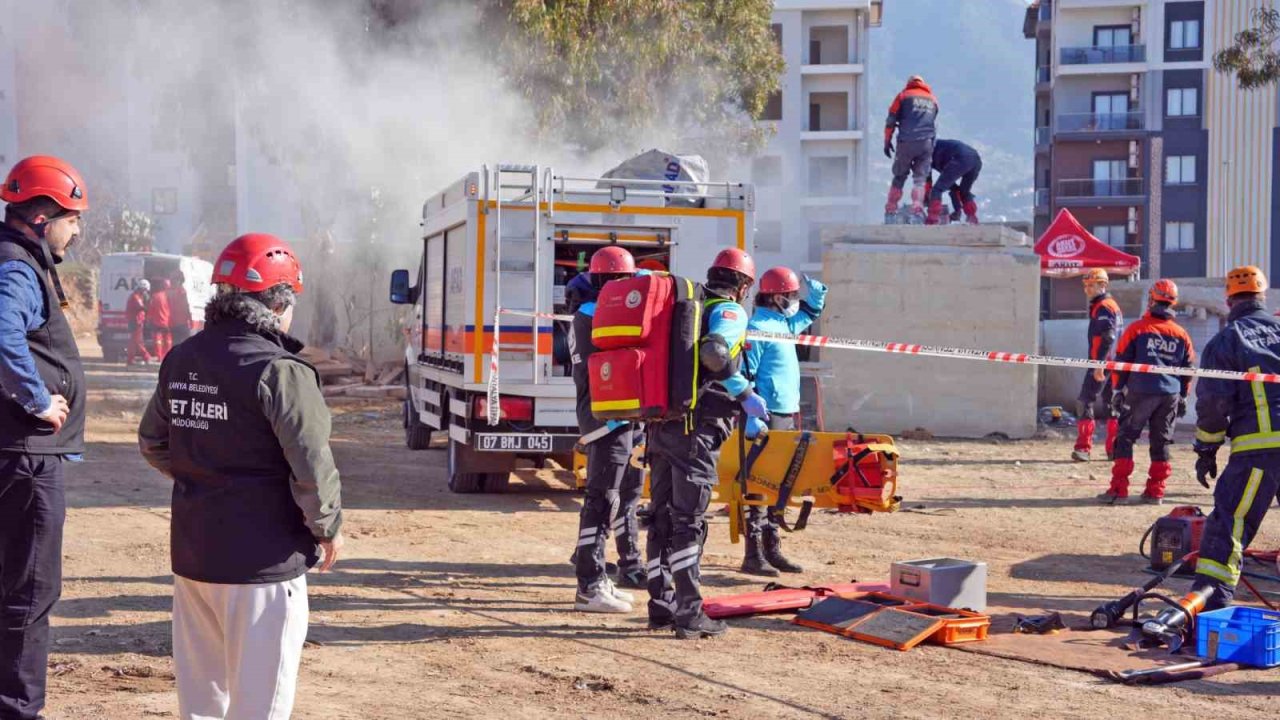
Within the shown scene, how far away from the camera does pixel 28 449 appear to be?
15.7 ft

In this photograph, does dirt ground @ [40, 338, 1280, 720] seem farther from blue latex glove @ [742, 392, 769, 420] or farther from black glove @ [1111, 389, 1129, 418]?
blue latex glove @ [742, 392, 769, 420]

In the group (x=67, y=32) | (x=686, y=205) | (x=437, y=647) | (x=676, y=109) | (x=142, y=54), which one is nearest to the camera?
(x=437, y=647)

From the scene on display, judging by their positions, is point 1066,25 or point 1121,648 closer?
point 1121,648

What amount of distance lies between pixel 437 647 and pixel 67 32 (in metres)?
15.5

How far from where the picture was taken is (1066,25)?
57781 mm

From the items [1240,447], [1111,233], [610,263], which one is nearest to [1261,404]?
[1240,447]

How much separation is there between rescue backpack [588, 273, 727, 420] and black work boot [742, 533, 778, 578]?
218 cm

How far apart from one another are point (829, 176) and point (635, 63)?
110 feet

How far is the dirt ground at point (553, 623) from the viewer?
5777 millimetres

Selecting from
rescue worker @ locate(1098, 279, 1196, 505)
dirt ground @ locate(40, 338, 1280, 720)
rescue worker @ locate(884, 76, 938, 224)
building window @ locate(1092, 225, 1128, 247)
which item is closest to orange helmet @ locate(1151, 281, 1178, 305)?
rescue worker @ locate(1098, 279, 1196, 505)

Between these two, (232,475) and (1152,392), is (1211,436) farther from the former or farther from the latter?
(232,475)

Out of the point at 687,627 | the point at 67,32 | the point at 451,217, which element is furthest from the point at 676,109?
the point at 687,627

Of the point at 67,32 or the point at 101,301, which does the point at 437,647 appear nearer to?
the point at 67,32

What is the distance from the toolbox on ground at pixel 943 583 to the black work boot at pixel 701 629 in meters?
1.23
